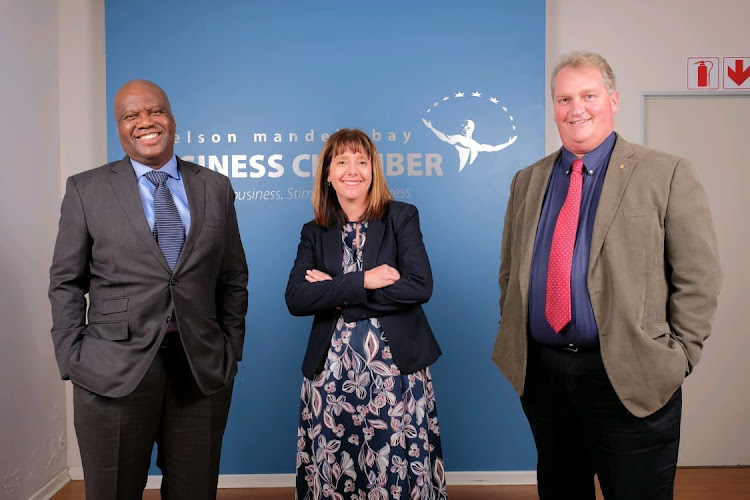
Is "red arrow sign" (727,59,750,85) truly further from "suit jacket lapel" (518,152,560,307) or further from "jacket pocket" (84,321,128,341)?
"jacket pocket" (84,321,128,341)

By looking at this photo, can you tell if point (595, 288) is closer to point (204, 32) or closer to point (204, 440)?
point (204, 440)

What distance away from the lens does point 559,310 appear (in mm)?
2004

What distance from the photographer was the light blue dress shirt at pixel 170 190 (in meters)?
2.14

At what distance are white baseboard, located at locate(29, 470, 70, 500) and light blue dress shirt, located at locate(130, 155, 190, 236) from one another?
2.15 metres

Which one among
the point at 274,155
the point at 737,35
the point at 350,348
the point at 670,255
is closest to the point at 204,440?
the point at 350,348

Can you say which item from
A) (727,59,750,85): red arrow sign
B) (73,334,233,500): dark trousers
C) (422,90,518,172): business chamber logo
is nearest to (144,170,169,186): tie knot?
(73,334,233,500): dark trousers

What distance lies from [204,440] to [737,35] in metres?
3.69

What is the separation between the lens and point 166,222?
2107mm

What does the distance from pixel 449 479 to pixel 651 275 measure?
7.44ft

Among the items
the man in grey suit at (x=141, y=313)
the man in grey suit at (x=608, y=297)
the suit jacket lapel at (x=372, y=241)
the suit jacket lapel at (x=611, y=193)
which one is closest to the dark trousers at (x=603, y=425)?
the man in grey suit at (x=608, y=297)

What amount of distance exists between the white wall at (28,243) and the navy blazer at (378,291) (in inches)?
60.8

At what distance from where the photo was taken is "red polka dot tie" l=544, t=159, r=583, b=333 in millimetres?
2002

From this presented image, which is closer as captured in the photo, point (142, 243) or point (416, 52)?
point (142, 243)

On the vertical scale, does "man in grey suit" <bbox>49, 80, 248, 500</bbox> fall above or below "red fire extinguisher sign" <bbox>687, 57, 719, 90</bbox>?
below
